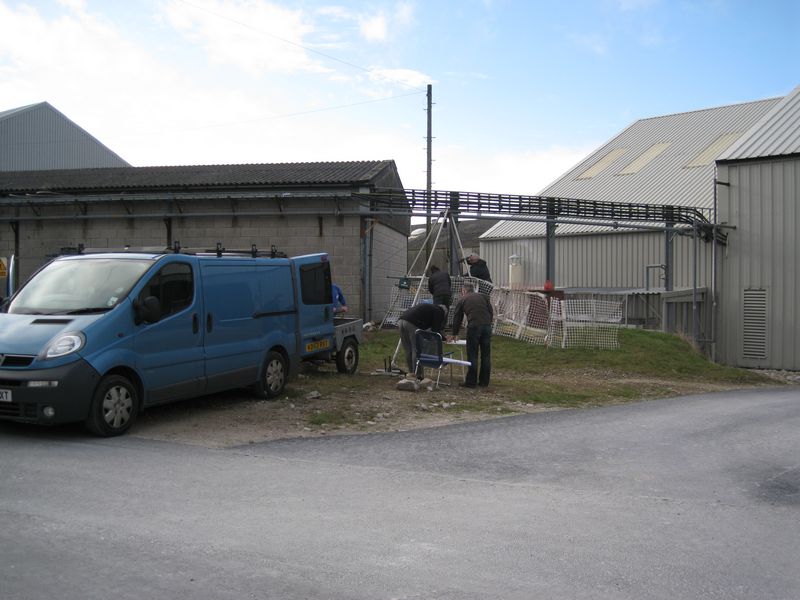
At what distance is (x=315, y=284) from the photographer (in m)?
12.7

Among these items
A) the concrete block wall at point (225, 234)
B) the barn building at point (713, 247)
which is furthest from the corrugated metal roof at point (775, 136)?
the concrete block wall at point (225, 234)

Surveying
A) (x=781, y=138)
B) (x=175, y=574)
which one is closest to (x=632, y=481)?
(x=175, y=574)

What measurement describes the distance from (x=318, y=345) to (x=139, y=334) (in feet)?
14.5

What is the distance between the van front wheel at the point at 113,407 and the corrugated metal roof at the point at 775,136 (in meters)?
22.1

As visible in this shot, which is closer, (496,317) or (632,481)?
(632,481)

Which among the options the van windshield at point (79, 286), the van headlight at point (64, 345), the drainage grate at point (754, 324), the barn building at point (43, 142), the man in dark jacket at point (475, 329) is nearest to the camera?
the van headlight at point (64, 345)

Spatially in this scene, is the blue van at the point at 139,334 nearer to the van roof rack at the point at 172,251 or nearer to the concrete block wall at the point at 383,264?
the van roof rack at the point at 172,251

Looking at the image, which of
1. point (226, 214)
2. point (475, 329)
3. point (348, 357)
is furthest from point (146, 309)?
point (226, 214)

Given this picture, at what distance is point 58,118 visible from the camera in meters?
40.5

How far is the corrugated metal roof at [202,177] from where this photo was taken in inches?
871

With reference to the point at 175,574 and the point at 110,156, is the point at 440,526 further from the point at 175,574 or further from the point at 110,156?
the point at 110,156

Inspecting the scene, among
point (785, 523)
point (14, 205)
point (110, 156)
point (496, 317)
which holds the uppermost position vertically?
point (110, 156)

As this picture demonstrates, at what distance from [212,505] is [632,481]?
378 cm

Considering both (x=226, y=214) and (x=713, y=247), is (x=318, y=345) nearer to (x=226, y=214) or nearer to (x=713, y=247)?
(x=226, y=214)
